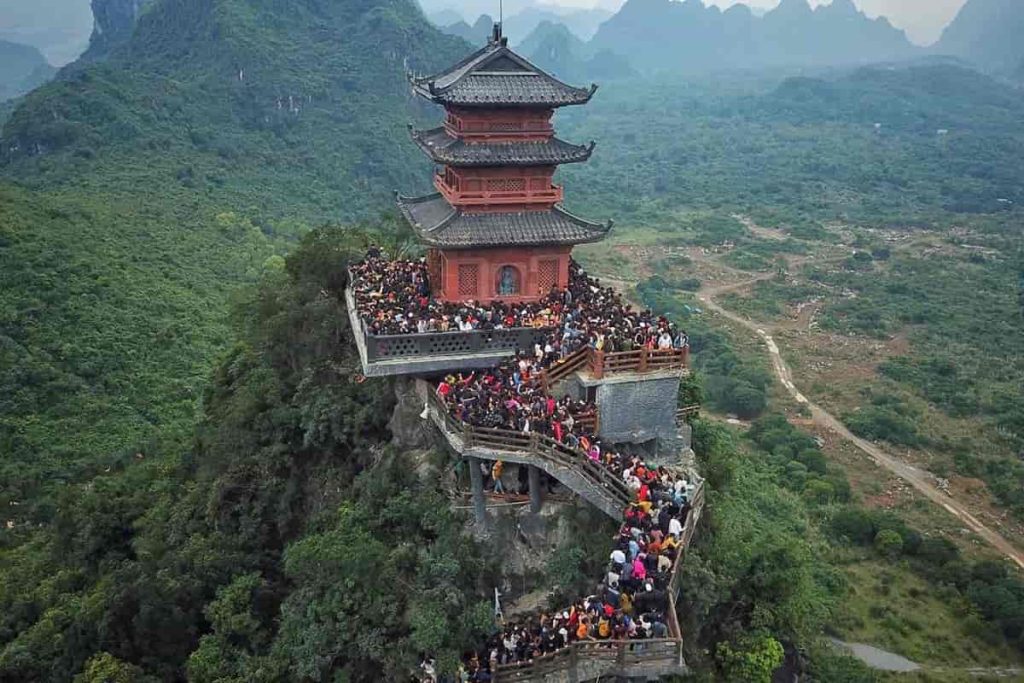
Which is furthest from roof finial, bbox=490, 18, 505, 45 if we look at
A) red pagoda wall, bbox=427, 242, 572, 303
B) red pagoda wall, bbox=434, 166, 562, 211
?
red pagoda wall, bbox=427, 242, 572, 303

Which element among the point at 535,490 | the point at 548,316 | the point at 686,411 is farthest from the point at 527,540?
the point at 686,411

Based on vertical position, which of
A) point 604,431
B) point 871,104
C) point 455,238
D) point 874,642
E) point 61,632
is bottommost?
point 874,642

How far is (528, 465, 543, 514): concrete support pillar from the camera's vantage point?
19.2m

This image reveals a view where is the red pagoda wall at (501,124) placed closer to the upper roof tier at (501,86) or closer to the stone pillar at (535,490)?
the upper roof tier at (501,86)

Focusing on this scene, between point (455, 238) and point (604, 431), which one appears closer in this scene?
point (604, 431)

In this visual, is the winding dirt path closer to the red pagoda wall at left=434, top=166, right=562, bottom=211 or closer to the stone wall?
the stone wall

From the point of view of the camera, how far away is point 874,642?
31.0m

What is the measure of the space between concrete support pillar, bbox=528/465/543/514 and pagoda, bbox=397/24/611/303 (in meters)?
6.55

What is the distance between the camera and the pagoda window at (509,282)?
2425cm

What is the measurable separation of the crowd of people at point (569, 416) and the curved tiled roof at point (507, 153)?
380 centimetres

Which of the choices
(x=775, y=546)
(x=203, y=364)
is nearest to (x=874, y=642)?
(x=775, y=546)

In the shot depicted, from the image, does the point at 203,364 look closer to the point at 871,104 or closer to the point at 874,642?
the point at 874,642

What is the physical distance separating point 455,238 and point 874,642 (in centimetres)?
2180

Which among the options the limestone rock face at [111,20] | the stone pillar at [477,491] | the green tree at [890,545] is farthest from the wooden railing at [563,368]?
the limestone rock face at [111,20]
